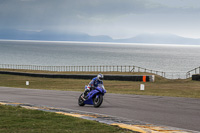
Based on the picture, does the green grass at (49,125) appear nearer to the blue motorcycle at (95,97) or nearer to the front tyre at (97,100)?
the blue motorcycle at (95,97)

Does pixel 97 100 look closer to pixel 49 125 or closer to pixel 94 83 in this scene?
pixel 94 83

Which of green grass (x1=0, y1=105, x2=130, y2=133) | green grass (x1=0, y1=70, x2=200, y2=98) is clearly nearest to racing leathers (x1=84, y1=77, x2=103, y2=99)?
green grass (x1=0, y1=105, x2=130, y2=133)

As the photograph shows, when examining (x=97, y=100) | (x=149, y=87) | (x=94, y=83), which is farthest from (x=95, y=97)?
(x=149, y=87)

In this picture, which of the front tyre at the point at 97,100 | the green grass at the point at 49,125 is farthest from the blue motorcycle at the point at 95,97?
the green grass at the point at 49,125

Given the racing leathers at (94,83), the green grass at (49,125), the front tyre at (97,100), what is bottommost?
the green grass at (49,125)

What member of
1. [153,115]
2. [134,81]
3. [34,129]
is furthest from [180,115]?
[134,81]

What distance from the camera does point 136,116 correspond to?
12.2 meters

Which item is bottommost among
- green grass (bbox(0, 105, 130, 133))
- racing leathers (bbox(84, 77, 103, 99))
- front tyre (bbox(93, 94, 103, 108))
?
green grass (bbox(0, 105, 130, 133))

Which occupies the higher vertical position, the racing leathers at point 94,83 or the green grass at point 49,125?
the racing leathers at point 94,83

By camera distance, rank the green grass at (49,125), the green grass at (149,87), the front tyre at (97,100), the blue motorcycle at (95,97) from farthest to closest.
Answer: the green grass at (149,87)
the front tyre at (97,100)
the blue motorcycle at (95,97)
the green grass at (49,125)

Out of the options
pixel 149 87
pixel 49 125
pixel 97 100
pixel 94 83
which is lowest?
pixel 49 125

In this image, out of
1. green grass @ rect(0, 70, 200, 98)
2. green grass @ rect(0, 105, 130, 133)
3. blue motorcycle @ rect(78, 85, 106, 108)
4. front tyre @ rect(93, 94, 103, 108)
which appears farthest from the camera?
green grass @ rect(0, 70, 200, 98)

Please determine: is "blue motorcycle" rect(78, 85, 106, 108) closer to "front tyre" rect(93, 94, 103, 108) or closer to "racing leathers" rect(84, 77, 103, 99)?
"front tyre" rect(93, 94, 103, 108)

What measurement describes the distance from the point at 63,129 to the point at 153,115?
4845 mm
